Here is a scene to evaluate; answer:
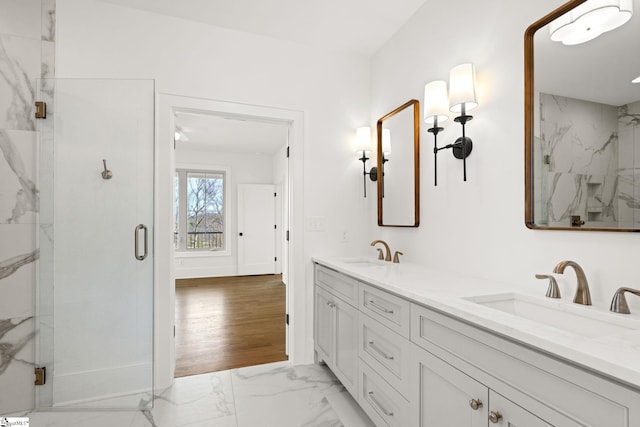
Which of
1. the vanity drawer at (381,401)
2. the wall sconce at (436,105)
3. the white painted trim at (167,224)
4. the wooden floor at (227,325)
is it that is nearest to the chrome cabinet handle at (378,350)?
the vanity drawer at (381,401)

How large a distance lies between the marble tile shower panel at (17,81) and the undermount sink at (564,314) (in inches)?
109

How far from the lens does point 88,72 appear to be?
2082 millimetres

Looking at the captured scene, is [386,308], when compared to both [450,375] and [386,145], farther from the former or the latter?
[386,145]

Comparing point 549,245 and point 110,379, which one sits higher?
point 549,245

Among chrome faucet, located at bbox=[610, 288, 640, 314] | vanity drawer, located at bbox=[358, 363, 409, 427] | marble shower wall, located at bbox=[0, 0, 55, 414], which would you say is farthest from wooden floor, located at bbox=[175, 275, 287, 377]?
chrome faucet, located at bbox=[610, 288, 640, 314]

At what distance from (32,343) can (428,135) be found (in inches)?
116

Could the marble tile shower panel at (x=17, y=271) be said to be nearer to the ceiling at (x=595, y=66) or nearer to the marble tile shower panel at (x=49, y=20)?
the marble tile shower panel at (x=49, y=20)

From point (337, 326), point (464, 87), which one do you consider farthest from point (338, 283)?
point (464, 87)

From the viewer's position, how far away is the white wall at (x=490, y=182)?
1.24m

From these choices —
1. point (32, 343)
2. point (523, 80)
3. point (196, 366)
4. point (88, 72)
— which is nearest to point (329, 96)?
point (523, 80)

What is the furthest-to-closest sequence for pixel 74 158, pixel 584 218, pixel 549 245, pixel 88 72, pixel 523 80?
pixel 88 72 → pixel 74 158 → pixel 523 80 → pixel 549 245 → pixel 584 218

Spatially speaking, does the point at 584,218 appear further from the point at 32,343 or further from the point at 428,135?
the point at 32,343

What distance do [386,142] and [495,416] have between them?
205 centimetres

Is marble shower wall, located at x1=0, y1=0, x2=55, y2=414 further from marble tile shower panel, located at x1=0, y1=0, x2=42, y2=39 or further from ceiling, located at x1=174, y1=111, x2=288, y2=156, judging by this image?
ceiling, located at x1=174, y1=111, x2=288, y2=156
